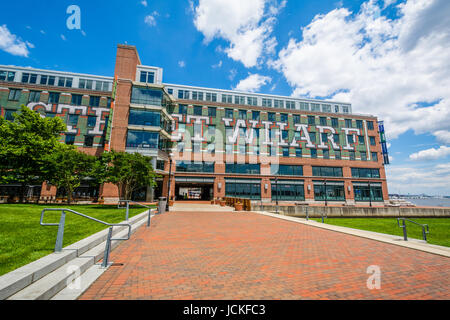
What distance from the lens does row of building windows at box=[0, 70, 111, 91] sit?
111 feet

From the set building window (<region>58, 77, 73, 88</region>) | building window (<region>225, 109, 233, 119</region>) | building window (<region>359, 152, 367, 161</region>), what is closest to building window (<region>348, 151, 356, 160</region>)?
building window (<region>359, 152, 367, 161</region>)

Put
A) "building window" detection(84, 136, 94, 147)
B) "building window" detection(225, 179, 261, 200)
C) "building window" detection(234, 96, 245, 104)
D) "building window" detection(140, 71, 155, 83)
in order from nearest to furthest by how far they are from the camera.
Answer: "building window" detection(84, 136, 94, 147) < "building window" detection(140, 71, 155, 83) < "building window" detection(225, 179, 261, 200) < "building window" detection(234, 96, 245, 104)

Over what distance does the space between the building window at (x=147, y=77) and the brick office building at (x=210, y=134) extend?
6.3 inches

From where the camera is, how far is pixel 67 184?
20.8 meters

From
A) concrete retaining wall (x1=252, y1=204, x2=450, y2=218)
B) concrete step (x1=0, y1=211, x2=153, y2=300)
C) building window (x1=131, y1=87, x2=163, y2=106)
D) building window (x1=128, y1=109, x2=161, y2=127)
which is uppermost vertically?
building window (x1=131, y1=87, x2=163, y2=106)

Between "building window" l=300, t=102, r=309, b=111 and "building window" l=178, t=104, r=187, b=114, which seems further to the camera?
"building window" l=300, t=102, r=309, b=111

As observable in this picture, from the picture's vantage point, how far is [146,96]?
3017 cm

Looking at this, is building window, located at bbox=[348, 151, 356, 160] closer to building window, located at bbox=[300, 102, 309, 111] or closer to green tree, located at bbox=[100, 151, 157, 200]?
building window, located at bbox=[300, 102, 309, 111]

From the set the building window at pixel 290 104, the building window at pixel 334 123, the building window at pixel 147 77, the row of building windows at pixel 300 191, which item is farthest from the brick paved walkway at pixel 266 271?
the building window at pixel 290 104

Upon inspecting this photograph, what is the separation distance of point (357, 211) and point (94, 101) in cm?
4145

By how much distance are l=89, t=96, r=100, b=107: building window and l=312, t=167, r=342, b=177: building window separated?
1578 inches
